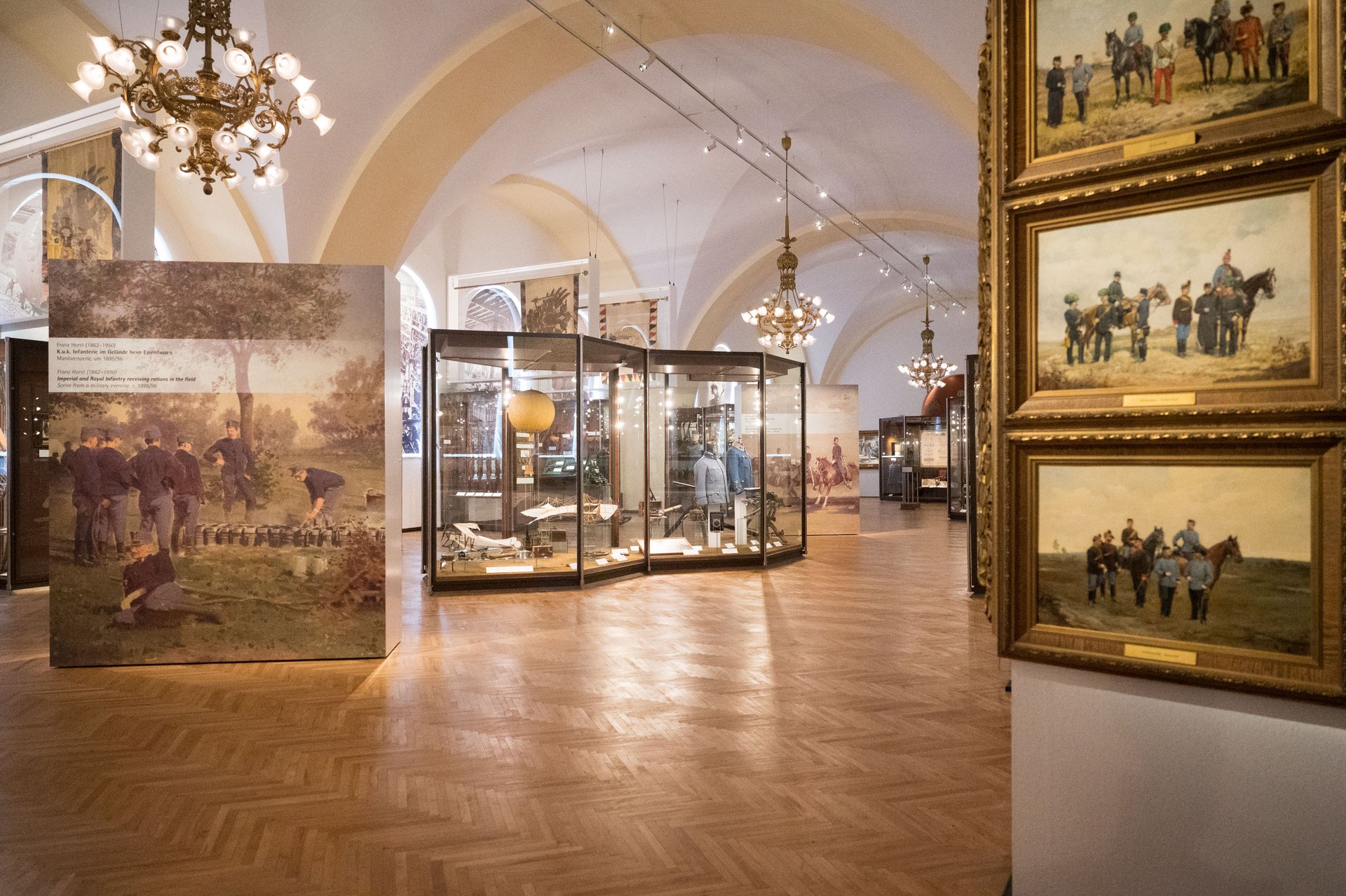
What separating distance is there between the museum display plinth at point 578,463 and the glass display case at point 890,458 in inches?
636

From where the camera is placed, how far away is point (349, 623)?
20.1 feet

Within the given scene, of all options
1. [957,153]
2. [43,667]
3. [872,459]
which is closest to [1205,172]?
[43,667]

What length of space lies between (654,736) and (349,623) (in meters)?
3.00

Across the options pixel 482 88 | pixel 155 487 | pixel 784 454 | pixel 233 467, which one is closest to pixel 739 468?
pixel 784 454

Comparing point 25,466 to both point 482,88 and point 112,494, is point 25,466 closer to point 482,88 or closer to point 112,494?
point 112,494

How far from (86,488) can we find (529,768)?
4335 millimetres

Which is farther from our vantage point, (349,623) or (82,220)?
(82,220)

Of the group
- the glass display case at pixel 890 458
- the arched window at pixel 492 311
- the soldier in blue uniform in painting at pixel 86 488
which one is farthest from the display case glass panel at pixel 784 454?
the glass display case at pixel 890 458

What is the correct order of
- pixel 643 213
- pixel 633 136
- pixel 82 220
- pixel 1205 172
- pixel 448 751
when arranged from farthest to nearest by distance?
pixel 643 213 → pixel 633 136 → pixel 82 220 → pixel 448 751 → pixel 1205 172

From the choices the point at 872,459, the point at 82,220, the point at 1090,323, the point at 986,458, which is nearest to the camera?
the point at 1090,323

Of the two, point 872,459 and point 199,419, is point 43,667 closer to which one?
point 199,419

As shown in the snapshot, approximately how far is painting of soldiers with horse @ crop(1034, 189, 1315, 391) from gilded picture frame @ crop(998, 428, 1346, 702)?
174 mm

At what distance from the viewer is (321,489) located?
609 centimetres

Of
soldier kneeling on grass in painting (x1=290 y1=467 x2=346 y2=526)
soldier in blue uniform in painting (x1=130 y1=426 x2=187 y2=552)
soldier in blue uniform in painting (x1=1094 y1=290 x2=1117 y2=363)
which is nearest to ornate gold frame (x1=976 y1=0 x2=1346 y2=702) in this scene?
soldier in blue uniform in painting (x1=1094 y1=290 x2=1117 y2=363)
